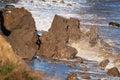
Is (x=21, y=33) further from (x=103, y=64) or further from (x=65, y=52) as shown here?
(x=103, y=64)

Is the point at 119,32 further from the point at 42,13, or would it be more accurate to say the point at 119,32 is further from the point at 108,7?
the point at 108,7

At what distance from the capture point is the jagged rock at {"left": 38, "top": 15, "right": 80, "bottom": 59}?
33906 mm

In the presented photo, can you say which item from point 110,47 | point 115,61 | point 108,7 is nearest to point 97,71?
point 115,61

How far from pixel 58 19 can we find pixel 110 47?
393 centimetres

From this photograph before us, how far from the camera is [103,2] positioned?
8644 centimetres

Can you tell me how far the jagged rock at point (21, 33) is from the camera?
32000 millimetres

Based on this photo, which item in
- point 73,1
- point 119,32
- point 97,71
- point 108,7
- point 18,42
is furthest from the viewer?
point 73,1

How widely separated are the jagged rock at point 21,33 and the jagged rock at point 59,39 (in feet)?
3.11

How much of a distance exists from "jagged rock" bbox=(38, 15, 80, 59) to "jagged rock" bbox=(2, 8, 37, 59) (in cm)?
95

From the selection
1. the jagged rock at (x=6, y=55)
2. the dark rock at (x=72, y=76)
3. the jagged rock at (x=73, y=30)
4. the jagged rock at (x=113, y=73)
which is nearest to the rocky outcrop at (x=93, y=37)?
the jagged rock at (x=73, y=30)

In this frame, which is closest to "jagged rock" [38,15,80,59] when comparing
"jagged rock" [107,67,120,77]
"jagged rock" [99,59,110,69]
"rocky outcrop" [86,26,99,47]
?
"rocky outcrop" [86,26,99,47]

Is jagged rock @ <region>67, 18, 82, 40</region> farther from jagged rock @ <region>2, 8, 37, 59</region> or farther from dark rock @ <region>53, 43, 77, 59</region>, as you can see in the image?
jagged rock @ <region>2, 8, 37, 59</region>

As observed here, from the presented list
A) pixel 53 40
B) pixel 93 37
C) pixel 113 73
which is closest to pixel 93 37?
pixel 93 37

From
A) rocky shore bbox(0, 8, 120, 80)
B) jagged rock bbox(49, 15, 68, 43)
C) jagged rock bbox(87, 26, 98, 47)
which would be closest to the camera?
rocky shore bbox(0, 8, 120, 80)
